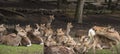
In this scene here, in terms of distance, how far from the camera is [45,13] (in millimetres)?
21781

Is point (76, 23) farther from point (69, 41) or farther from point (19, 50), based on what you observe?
point (19, 50)

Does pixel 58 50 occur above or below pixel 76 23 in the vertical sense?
above

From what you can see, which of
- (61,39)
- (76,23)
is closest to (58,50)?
(61,39)

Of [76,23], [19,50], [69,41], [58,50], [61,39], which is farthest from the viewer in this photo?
[76,23]

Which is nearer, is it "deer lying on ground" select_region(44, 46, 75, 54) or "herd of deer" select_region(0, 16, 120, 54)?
"deer lying on ground" select_region(44, 46, 75, 54)

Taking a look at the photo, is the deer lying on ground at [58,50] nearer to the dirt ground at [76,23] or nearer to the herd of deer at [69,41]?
the herd of deer at [69,41]

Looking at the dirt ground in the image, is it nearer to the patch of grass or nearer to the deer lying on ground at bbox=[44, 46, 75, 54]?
the deer lying on ground at bbox=[44, 46, 75, 54]

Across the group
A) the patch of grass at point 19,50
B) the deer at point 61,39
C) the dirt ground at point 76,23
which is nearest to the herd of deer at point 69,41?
the deer at point 61,39

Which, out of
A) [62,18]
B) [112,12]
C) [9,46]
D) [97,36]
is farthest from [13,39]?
[112,12]

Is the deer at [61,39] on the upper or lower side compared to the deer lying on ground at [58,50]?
lower

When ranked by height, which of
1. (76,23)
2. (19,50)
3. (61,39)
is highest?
(19,50)

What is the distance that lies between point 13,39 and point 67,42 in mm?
1373

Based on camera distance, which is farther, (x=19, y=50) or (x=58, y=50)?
(x=58, y=50)

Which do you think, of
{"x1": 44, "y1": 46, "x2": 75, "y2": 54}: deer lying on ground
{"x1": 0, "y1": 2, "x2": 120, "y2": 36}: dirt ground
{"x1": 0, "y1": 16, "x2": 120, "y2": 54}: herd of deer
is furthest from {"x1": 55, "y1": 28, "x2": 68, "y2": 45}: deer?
{"x1": 0, "y1": 2, "x2": 120, "y2": 36}: dirt ground
